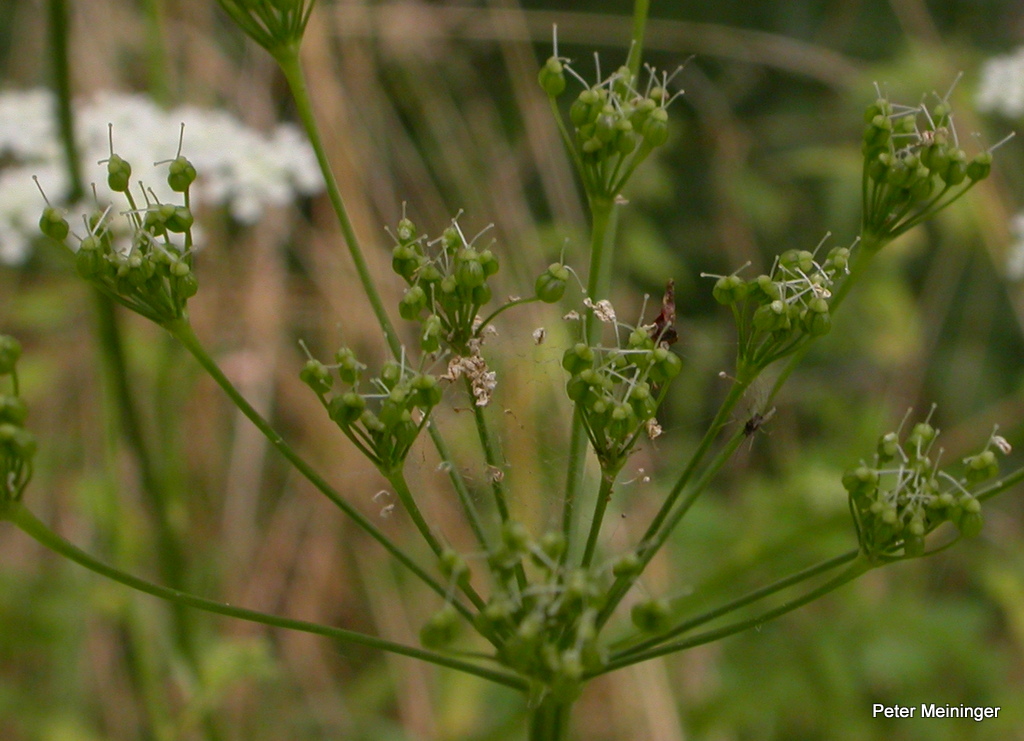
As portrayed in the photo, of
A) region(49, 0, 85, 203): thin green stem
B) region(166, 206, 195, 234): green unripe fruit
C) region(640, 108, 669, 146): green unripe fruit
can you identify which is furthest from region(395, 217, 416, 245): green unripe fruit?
region(49, 0, 85, 203): thin green stem

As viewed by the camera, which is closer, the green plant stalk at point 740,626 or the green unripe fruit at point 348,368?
the green plant stalk at point 740,626

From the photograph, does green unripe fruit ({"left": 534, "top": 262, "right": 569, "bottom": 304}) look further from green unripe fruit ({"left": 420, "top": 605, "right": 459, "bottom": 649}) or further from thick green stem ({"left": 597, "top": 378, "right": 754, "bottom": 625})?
green unripe fruit ({"left": 420, "top": 605, "right": 459, "bottom": 649})

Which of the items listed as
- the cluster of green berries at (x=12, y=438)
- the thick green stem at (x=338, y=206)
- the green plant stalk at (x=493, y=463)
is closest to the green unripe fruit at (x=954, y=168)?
the green plant stalk at (x=493, y=463)

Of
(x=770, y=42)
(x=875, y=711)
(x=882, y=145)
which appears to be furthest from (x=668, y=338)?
(x=770, y=42)

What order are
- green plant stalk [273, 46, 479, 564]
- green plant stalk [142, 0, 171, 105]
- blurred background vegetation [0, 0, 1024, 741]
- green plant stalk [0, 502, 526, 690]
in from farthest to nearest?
1. blurred background vegetation [0, 0, 1024, 741]
2. green plant stalk [142, 0, 171, 105]
3. green plant stalk [273, 46, 479, 564]
4. green plant stalk [0, 502, 526, 690]

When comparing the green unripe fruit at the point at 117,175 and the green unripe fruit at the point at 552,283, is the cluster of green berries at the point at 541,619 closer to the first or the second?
the green unripe fruit at the point at 552,283

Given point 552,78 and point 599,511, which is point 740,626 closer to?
point 599,511
